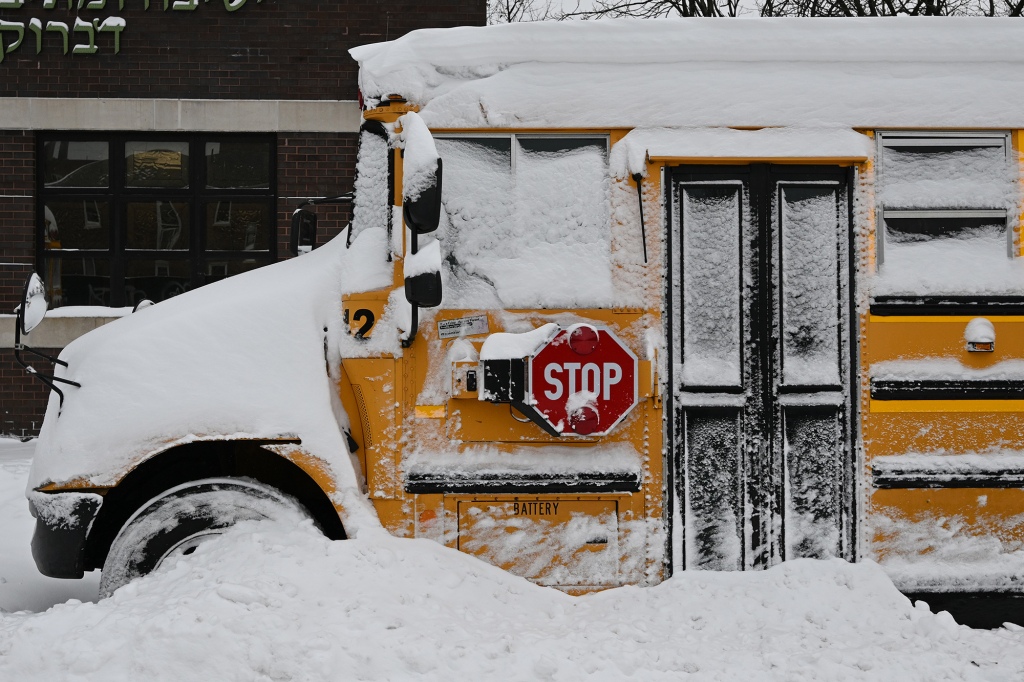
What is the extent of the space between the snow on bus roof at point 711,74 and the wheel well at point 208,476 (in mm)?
1659

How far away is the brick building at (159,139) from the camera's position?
10.0 metres

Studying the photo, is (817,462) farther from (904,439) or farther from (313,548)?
(313,548)

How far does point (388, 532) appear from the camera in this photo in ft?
11.9

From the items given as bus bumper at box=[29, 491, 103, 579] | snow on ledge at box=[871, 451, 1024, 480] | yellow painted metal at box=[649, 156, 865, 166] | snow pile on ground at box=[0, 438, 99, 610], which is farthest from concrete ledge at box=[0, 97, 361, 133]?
snow on ledge at box=[871, 451, 1024, 480]

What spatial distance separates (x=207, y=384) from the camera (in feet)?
11.8

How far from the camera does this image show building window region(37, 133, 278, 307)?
10211mm

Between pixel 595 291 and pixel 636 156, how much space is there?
60cm

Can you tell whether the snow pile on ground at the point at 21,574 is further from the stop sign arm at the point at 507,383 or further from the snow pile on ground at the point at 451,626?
the stop sign arm at the point at 507,383

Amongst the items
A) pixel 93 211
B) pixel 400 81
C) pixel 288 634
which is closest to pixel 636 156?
pixel 400 81

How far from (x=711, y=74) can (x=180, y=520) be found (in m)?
2.94

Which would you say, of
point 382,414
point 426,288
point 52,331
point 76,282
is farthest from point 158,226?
point 426,288

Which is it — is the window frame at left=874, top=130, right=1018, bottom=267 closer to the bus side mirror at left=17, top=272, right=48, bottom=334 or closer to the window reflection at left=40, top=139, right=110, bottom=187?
the bus side mirror at left=17, top=272, right=48, bottom=334

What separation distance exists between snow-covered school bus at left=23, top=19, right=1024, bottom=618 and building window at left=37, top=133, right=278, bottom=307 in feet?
22.8

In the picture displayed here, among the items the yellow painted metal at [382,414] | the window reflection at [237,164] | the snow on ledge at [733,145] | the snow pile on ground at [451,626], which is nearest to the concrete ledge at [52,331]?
the window reflection at [237,164]
